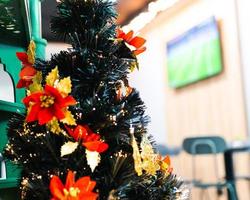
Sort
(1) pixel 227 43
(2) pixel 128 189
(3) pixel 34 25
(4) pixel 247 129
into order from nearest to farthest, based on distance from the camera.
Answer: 1. (2) pixel 128 189
2. (3) pixel 34 25
3. (4) pixel 247 129
4. (1) pixel 227 43

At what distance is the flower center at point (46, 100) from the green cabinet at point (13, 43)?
0.90 feet

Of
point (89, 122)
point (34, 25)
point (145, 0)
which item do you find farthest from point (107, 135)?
point (145, 0)

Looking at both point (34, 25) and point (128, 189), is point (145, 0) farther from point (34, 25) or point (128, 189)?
point (128, 189)

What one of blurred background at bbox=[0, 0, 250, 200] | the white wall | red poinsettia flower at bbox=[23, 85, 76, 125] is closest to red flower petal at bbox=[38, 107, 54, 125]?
red poinsettia flower at bbox=[23, 85, 76, 125]

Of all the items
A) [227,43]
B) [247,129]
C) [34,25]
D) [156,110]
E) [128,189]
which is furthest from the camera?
[156,110]

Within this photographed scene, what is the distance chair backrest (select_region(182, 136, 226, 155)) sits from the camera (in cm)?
273

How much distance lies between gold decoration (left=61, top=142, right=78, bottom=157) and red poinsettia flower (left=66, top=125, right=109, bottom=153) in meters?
0.01

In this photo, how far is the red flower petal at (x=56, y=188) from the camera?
0.57 metres

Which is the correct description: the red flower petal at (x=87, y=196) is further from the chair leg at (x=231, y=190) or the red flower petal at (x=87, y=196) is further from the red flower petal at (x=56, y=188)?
the chair leg at (x=231, y=190)

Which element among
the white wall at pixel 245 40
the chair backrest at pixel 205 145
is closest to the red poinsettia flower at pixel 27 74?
the chair backrest at pixel 205 145

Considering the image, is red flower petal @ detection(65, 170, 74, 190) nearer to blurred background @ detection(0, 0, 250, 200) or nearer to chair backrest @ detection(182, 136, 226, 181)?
blurred background @ detection(0, 0, 250, 200)

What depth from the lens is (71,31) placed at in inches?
29.2

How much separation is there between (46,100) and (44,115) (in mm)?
25

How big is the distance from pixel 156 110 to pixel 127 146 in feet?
12.0
